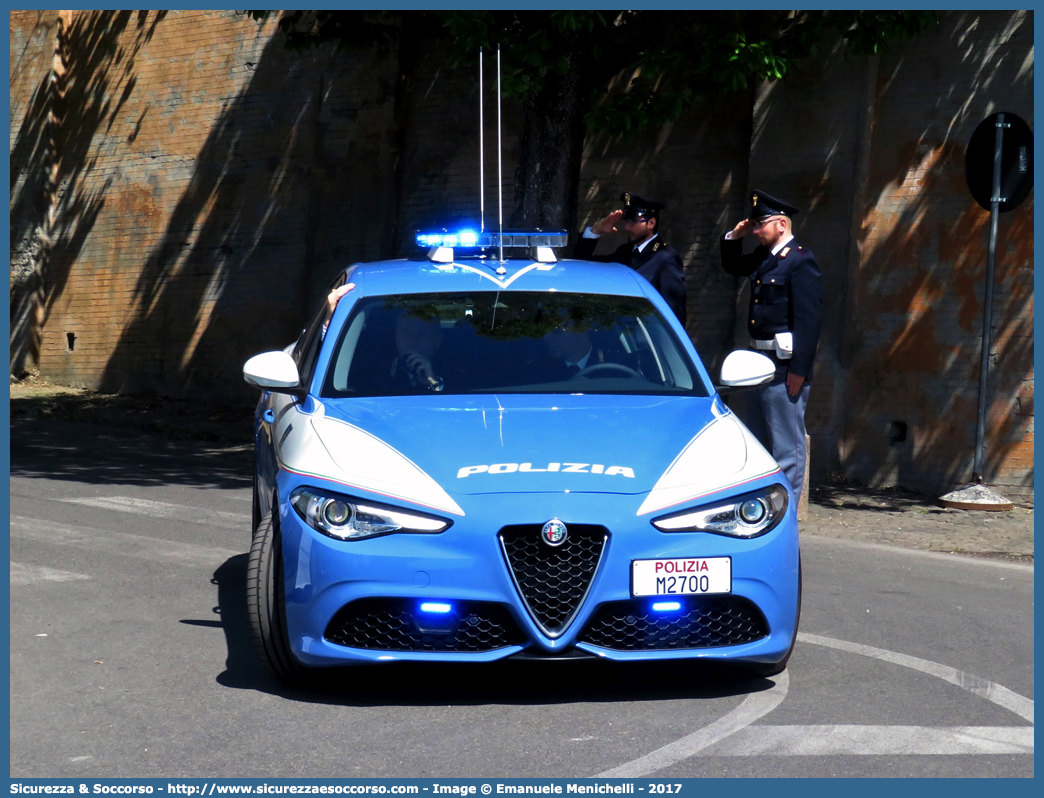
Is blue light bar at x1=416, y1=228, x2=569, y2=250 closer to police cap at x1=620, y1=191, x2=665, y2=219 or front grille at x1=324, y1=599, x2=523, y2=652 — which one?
police cap at x1=620, y1=191, x2=665, y2=219

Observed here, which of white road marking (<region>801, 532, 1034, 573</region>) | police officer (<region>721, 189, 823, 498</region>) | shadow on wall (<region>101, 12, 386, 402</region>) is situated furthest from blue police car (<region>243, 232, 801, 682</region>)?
shadow on wall (<region>101, 12, 386, 402</region>)

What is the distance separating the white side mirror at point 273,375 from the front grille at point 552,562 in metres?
1.55

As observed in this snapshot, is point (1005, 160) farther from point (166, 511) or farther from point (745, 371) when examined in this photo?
point (166, 511)

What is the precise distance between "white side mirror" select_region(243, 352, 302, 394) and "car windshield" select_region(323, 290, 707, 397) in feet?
0.49

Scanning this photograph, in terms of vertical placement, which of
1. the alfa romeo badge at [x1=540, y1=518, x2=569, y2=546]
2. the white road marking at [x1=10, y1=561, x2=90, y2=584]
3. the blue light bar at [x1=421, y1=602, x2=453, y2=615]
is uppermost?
the alfa romeo badge at [x1=540, y1=518, x2=569, y2=546]

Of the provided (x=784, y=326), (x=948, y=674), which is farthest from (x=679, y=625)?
(x=784, y=326)

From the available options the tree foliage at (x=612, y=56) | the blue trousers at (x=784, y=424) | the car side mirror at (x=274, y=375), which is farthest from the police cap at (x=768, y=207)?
the car side mirror at (x=274, y=375)

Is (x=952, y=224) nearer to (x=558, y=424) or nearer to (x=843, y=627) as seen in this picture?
(x=843, y=627)

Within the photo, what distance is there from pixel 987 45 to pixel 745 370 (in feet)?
23.7

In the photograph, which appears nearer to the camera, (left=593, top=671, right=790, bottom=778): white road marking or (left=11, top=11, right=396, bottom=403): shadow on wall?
(left=593, top=671, right=790, bottom=778): white road marking

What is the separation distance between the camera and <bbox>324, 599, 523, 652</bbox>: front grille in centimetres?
479

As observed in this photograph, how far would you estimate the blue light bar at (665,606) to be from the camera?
4.84 m

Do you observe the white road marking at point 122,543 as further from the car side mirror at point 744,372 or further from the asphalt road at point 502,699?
the car side mirror at point 744,372

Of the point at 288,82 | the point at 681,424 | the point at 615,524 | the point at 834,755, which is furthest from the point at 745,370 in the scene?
the point at 288,82
